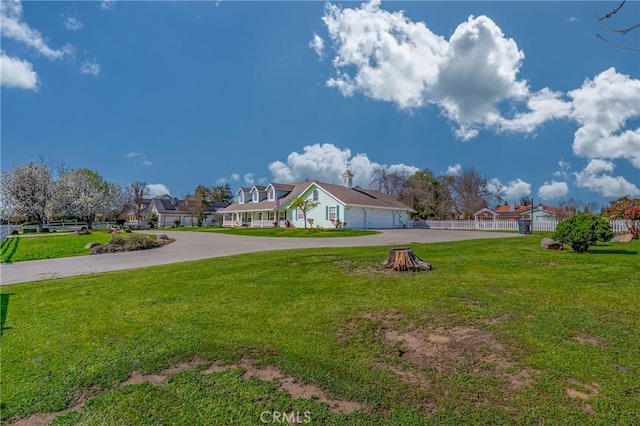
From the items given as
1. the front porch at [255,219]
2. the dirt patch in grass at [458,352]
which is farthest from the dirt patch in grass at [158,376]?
the front porch at [255,219]

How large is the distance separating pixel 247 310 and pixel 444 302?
3.13 metres

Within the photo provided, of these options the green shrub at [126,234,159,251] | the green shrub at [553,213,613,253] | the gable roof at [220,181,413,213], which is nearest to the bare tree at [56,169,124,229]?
the gable roof at [220,181,413,213]

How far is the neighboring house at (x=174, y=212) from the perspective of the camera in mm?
63766

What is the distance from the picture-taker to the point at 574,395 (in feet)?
9.94

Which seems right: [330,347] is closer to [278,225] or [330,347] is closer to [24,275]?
[24,275]

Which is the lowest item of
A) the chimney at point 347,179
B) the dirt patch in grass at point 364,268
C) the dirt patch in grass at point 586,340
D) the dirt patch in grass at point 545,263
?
the dirt patch in grass at point 586,340

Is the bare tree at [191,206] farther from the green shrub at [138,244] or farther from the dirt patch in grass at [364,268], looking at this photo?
the dirt patch in grass at [364,268]

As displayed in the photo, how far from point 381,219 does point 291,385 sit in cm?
3456

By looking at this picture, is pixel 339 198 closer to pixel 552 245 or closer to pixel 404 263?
pixel 552 245

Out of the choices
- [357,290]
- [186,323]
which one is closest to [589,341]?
[357,290]

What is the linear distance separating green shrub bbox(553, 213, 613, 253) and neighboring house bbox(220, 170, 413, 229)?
74.3ft

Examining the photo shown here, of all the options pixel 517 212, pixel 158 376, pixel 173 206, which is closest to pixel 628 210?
pixel 158 376

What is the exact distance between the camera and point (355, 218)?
113 ft

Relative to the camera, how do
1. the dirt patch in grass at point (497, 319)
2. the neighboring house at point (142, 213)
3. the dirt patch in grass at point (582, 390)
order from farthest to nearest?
the neighboring house at point (142, 213)
the dirt patch in grass at point (497, 319)
the dirt patch in grass at point (582, 390)
